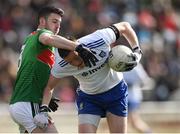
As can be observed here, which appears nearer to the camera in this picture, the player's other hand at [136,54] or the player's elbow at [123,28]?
the player's other hand at [136,54]

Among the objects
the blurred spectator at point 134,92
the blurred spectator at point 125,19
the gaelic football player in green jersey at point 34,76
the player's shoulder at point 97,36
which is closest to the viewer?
the gaelic football player in green jersey at point 34,76

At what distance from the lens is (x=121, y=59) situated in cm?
954

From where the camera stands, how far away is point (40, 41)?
30.3 feet

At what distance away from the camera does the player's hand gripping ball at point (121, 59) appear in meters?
9.56

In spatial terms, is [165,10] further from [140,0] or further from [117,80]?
[117,80]

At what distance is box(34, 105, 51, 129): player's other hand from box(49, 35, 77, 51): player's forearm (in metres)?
0.80

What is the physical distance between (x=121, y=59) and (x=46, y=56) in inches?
33.4

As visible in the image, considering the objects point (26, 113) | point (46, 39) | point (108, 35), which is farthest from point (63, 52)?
point (26, 113)

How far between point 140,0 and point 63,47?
13.5 metres

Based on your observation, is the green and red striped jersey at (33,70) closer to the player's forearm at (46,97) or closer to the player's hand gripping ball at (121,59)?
the player's forearm at (46,97)

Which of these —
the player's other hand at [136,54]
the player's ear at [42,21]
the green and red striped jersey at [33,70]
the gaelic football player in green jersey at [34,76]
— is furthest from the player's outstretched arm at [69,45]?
the player's other hand at [136,54]

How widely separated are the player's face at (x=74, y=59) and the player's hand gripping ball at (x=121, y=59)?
36 cm

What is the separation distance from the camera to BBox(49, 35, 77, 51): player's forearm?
8.94m

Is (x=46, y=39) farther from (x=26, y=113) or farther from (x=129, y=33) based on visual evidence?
(x=129, y=33)
